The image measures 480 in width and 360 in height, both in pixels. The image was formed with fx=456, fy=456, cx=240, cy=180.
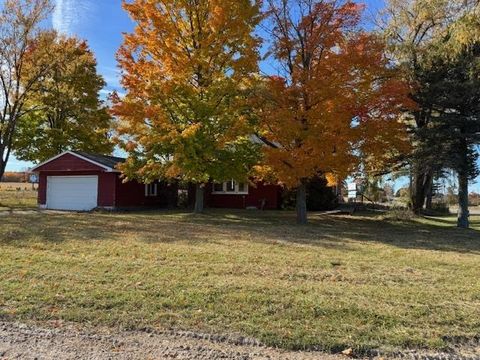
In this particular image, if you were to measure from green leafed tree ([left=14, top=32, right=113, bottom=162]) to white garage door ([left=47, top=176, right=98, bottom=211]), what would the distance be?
17.0 ft

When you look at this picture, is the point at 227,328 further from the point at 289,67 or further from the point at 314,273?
the point at 289,67

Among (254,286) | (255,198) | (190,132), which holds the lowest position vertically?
(254,286)

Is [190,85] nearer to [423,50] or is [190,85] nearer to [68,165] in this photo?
[423,50]

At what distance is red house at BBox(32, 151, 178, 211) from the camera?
80.2 feet

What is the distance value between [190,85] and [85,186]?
10.1 metres

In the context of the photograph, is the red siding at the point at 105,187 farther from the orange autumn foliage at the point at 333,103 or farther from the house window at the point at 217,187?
the orange autumn foliage at the point at 333,103

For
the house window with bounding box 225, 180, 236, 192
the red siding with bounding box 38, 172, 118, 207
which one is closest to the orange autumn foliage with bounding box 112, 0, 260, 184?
the red siding with bounding box 38, 172, 118, 207

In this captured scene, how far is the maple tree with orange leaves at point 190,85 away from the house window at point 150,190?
791 cm

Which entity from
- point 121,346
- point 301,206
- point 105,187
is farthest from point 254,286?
point 105,187

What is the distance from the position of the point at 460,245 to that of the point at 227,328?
9.77 m

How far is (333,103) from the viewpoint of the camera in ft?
48.5

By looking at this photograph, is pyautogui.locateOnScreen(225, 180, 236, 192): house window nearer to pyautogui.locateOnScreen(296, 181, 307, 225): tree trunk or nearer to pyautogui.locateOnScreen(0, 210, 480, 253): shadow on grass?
pyautogui.locateOnScreen(296, 181, 307, 225): tree trunk

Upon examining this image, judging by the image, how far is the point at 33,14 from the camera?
24906 mm

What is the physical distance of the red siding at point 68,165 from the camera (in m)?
24.9
